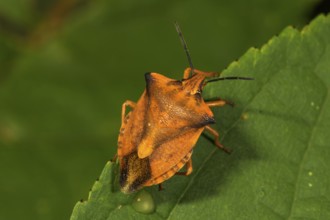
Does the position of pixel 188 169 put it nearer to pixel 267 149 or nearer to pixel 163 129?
pixel 163 129

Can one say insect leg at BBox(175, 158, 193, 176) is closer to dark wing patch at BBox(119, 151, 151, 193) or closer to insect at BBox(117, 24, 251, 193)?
insect at BBox(117, 24, 251, 193)

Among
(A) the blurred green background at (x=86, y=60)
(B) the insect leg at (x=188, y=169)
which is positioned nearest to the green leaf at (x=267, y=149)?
(B) the insect leg at (x=188, y=169)

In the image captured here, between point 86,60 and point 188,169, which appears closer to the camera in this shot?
point 188,169

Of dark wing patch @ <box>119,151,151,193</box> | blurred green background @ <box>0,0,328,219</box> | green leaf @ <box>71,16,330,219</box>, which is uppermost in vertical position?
blurred green background @ <box>0,0,328,219</box>

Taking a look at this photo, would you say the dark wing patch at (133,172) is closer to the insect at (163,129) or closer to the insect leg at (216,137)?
the insect at (163,129)

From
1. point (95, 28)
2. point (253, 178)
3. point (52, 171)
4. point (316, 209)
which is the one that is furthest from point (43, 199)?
point (316, 209)

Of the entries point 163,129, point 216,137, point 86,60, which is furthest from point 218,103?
point 86,60

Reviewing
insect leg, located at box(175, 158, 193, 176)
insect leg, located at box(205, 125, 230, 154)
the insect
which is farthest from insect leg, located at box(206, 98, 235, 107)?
insect leg, located at box(175, 158, 193, 176)
